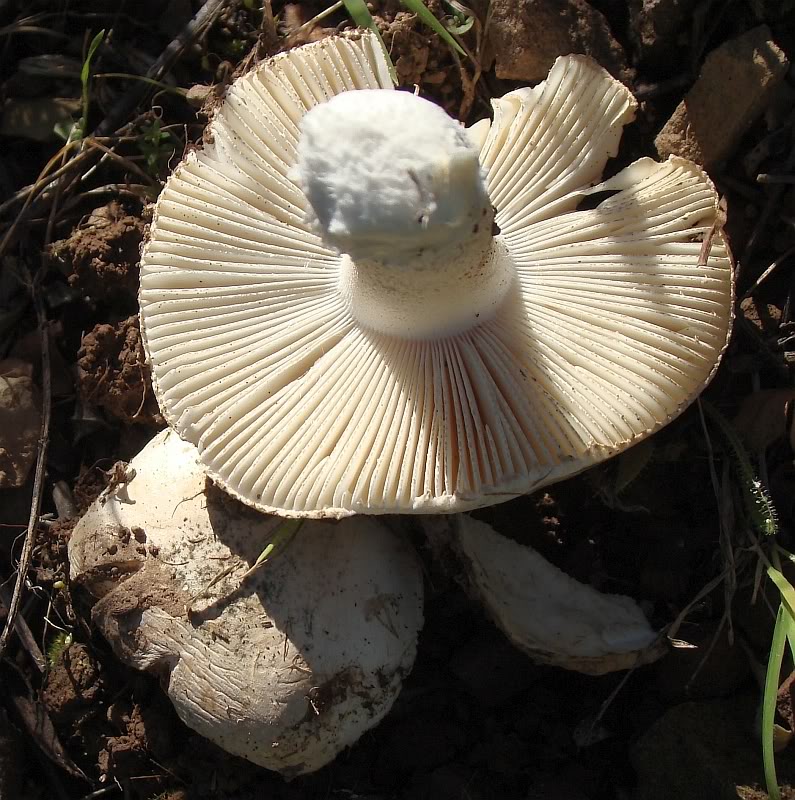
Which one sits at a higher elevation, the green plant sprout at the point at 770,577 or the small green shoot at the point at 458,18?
the small green shoot at the point at 458,18

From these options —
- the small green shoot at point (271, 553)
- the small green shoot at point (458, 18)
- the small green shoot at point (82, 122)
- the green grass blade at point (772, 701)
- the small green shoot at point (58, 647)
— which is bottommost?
the green grass blade at point (772, 701)

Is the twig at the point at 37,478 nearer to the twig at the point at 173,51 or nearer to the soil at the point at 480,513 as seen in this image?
the soil at the point at 480,513

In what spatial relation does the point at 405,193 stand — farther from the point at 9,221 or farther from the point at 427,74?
the point at 9,221

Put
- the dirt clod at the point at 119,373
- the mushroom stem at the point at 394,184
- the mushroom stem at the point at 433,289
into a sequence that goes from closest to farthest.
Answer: the mushroom stem at the point at 394,184 < the mushroom stem at the point at 433,289 < the dirt clod at the point at 119,373

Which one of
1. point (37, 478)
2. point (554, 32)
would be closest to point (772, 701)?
point (554, 32)

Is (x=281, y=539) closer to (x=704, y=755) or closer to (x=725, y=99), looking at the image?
(x=704, y=755)

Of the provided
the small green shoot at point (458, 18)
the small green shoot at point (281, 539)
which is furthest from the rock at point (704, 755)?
the small green shoot at point (458, 18)
